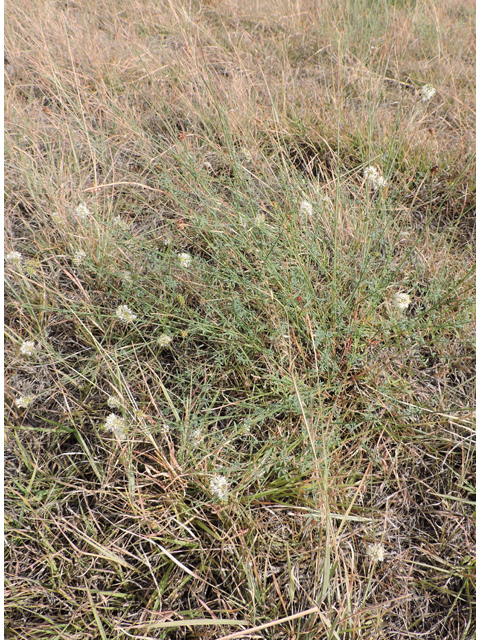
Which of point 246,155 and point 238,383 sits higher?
point 246,155

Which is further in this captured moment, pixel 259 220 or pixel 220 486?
pixel 259 220

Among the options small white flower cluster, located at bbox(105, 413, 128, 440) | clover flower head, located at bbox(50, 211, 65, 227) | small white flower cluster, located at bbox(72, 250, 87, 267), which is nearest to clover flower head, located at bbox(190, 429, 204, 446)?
small white flower cluster, located at bbox(105, 413, 128, 440)

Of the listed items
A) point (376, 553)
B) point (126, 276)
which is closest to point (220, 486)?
point (376, 553)

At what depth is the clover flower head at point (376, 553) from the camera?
1273 mm

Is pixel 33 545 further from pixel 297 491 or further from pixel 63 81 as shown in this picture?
pixel 63 81

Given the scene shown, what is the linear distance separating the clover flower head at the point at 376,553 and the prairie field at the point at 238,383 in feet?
0.14

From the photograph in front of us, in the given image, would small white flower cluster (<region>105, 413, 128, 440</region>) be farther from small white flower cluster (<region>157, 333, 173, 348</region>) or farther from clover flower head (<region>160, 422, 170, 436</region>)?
small white flower cluster (<region>157, 333, 173, 348</region>)

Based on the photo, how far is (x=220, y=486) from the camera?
4.35 feet

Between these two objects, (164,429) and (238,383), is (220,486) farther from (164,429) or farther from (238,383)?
(238,383)

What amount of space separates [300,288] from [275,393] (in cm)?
49

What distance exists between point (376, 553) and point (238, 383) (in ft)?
2.56

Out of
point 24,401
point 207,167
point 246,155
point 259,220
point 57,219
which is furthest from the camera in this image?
point 207,167

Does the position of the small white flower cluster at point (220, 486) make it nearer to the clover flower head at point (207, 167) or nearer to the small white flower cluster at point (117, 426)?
the small white flower cluster at point (117, 426)

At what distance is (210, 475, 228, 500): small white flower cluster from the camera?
1.32 meters
